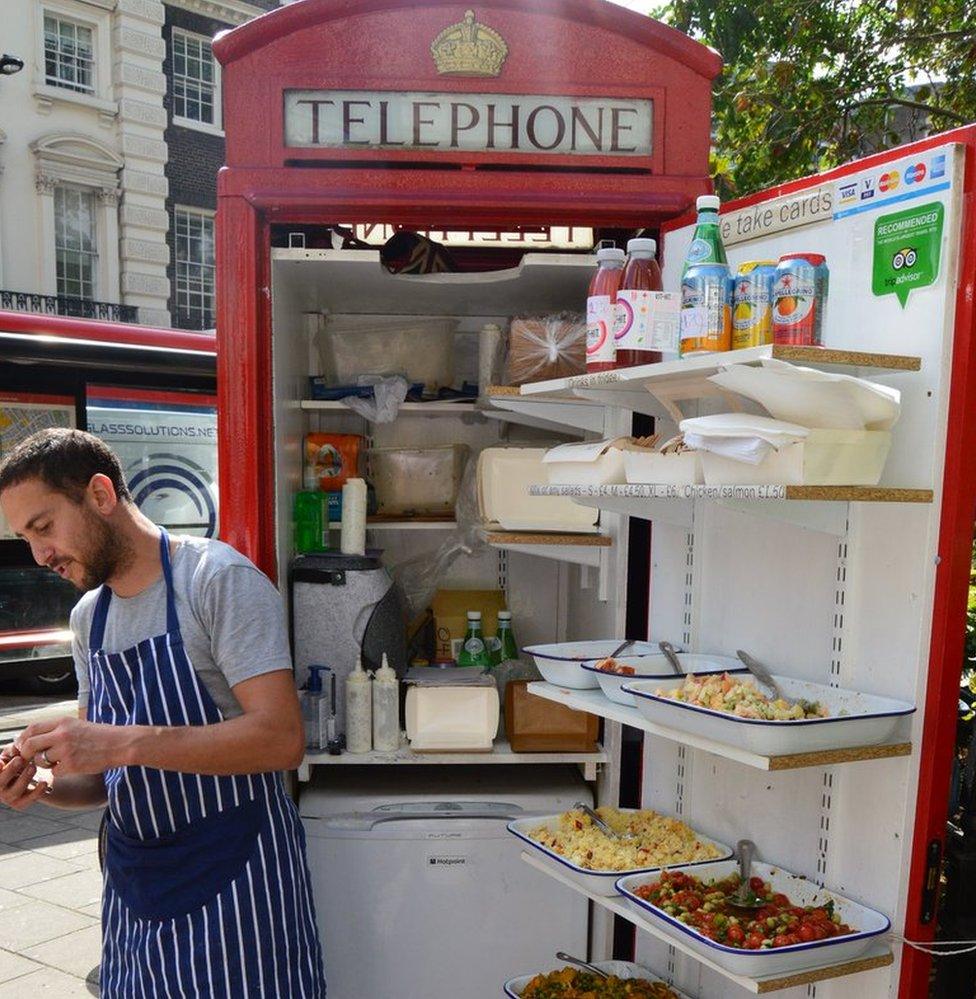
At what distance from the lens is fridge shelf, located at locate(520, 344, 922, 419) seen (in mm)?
1808

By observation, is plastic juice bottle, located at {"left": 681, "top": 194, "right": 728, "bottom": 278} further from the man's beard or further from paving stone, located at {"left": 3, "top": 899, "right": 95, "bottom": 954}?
paving stone, located at {"left": 3, "top": 899, "right": 95, "bottom": 954}

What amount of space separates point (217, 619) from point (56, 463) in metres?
0.46

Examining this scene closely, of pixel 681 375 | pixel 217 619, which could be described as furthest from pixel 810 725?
pixel 217 619

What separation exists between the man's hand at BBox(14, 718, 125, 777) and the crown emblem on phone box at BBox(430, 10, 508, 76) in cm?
185

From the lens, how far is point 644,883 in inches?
91.6

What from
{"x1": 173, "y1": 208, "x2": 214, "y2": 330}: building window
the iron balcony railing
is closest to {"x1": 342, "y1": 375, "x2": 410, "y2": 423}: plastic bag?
the iron balcony railing

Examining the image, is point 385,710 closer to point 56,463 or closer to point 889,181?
point 56,463

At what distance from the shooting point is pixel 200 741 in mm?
1953

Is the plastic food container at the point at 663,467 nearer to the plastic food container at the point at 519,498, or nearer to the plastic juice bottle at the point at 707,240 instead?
the plastic juice bottle at the point at 707,240

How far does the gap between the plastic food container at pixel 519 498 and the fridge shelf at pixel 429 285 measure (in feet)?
1.80

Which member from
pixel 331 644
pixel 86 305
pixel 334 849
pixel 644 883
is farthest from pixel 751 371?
pixel 86 305

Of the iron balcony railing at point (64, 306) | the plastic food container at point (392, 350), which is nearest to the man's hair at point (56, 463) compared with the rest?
the plastic food container at point (392, 350)

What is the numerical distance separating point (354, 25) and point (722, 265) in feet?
4.15

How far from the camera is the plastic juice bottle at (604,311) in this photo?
88.0 inches
